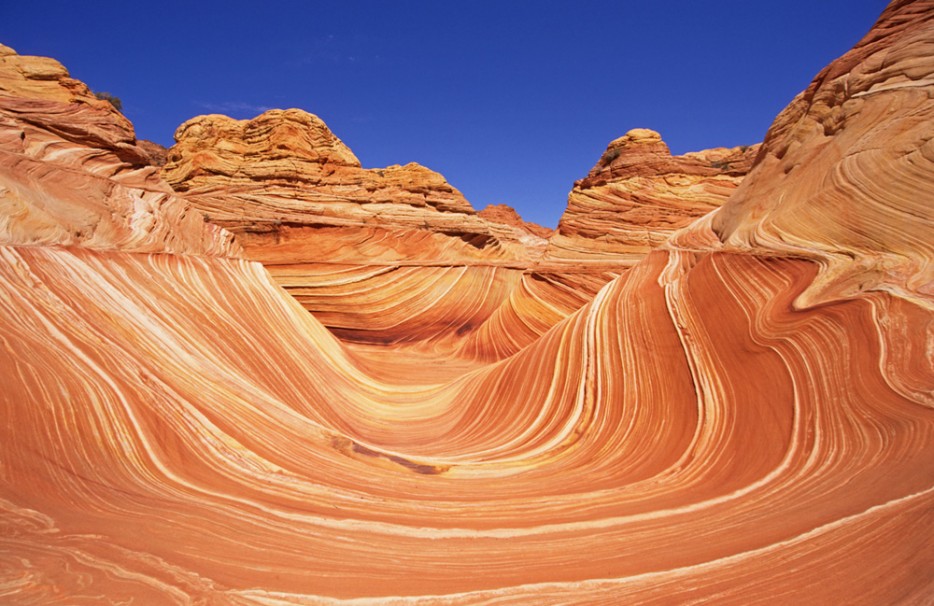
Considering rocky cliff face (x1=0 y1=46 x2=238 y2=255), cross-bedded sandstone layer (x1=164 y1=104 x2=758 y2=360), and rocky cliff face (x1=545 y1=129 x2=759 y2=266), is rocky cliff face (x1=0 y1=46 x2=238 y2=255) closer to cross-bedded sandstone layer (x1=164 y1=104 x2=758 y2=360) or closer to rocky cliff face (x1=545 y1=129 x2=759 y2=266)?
cross-bedded sandstone layer (x1=164 y1=104 x2=758 y2=360)

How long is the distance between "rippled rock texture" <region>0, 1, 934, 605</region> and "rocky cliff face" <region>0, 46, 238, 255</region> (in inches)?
9.2

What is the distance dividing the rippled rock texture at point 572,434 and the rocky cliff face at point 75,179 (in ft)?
0.77

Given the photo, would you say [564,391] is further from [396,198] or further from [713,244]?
[396,198]

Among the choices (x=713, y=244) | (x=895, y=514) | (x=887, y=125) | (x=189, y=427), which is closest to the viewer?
(x=895, y=514)

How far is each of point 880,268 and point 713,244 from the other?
9.34 ft

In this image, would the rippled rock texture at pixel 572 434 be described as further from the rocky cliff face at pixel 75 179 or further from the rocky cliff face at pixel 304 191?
the rocky cliff face at pixel 304 191

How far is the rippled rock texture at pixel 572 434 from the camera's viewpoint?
6.59 ft

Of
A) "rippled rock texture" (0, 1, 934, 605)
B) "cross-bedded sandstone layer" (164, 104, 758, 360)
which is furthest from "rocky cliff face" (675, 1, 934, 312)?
"cross-bedded sandstone layer" (164, 104, 758, 360)

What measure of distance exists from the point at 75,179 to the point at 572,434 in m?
6.72

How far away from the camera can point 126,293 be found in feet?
15.3

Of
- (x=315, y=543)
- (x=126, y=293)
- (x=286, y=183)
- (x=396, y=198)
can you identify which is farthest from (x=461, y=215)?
(x=315, y=543)

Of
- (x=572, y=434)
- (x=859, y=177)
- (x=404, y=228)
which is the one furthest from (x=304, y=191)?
(x=859, y=177)

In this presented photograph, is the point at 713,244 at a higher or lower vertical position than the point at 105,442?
higher

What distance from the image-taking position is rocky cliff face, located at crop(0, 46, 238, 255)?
15.2 ft
